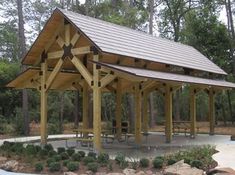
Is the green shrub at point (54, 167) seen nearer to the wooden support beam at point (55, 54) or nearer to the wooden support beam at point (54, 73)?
the wooden support beam at point (54, 73)

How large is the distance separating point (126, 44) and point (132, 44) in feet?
2.05

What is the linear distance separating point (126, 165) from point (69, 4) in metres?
20.5

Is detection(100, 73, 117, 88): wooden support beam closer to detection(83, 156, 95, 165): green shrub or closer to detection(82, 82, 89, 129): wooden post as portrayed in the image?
detection(83, 156, 95, 165): green shrub

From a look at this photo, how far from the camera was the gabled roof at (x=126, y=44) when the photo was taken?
43.1 feet

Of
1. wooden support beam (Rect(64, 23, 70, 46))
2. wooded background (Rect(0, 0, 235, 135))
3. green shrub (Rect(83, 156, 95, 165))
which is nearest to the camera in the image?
green shrub (Rect(83, 156, 95, 165))

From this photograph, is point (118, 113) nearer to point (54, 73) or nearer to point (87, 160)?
point (54, 73)

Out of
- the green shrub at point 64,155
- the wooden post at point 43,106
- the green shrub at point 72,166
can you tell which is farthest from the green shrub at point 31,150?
the wooden post at point 43,106

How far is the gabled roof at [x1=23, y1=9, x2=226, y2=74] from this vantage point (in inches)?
517

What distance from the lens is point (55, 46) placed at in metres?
15.1

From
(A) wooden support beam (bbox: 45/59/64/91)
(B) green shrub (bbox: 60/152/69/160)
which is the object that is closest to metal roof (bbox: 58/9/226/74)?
(A) wooden support beam (bbox: 45/59/64/91)

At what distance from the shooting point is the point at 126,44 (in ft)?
48.6

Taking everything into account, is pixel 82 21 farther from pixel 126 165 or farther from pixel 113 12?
pixel 113 12

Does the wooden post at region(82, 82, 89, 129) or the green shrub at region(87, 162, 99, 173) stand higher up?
the wooden post at region(82, 82, 89, 129)

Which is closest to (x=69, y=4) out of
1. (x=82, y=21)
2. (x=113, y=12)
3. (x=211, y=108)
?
(x=113, y=12)
